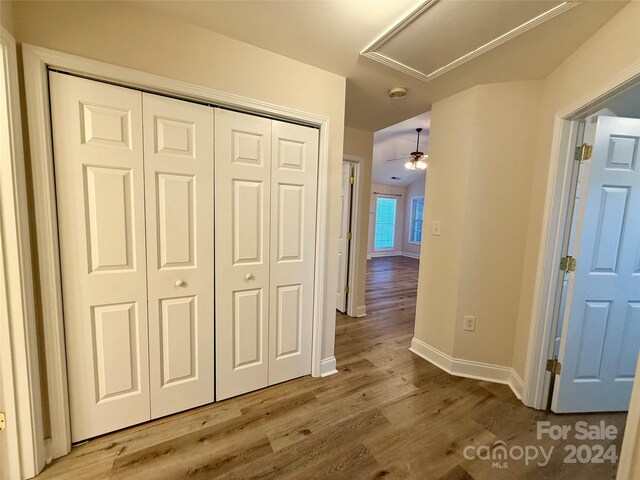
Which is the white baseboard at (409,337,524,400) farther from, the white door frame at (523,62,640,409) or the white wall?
the white door frame at (523,62,640,409)

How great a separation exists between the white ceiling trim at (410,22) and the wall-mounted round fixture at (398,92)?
17 centimetres

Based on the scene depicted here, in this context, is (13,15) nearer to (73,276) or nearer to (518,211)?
(73,276)

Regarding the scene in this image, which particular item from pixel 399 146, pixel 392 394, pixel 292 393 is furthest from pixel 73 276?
pixel 399 146

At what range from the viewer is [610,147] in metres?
1.61

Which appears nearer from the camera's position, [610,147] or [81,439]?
[81,439]

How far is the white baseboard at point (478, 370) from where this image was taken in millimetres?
2064

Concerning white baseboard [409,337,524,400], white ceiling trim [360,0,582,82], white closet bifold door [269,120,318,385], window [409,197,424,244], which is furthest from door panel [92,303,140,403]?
window [409,197,424,244]

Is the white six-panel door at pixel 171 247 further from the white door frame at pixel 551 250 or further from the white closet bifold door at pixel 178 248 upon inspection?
the white door frame at pixel 551 250

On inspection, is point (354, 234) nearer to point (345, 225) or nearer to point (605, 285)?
point (345, 225)

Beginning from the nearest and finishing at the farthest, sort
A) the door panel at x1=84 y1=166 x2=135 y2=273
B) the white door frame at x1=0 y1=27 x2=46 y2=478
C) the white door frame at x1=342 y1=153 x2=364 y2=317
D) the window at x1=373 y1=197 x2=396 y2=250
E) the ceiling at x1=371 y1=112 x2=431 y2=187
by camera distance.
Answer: the white door frame at x1=0 y1=27 x2=46 y2=478
the door panel at x1=84 y1=166 x2=135 y2=273
the white door frame at x1=342 y1=153 x2=364 y2=317
the ceiling at x1=371 y1=112 x2=431 y2=187
the window at x1=373 y1=197 x2=396 y2=250

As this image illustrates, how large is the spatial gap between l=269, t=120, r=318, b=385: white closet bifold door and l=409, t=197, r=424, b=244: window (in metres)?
7.34

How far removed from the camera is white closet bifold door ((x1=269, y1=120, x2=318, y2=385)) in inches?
72.9

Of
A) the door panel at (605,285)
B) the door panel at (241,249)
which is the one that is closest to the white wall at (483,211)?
the door panel at (605,285)

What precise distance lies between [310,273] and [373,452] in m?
1.17
